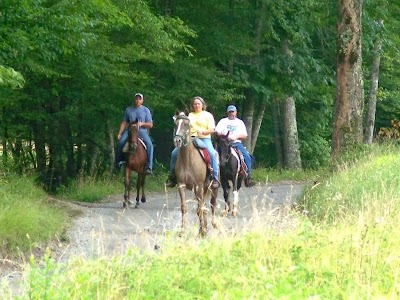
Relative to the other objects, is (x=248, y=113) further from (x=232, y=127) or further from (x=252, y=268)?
(x=252, y=268)

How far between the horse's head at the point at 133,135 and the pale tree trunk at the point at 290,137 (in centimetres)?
1794

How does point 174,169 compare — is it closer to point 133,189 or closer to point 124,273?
point 124,273

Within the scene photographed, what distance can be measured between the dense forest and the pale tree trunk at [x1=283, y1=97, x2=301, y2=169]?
52 millimetres

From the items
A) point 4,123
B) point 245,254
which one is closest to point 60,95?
point 4,123

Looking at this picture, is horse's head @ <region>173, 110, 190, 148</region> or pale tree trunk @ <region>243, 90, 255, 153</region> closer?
horse's head @ <region>173, 110, 190, 148</region>

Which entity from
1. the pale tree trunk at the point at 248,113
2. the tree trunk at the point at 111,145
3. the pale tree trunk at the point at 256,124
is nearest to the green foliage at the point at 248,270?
the tree trunk at the point at 111,145

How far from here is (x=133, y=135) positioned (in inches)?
919

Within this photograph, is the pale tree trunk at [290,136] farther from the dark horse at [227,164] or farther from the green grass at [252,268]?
the green grass at [252,268]

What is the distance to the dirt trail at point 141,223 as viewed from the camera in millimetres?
10992

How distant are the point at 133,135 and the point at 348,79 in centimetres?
529

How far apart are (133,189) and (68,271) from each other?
69.9ft

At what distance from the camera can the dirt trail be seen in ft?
36.1

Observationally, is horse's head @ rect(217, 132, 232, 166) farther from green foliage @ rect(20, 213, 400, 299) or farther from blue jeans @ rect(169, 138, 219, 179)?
green foliage @ rect(20, 213, 400, 299)

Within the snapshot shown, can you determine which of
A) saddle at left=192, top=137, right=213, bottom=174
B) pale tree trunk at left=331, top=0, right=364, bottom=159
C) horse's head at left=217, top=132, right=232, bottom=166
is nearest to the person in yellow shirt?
saddle at left=192, top=137, right=213, bottom=174
